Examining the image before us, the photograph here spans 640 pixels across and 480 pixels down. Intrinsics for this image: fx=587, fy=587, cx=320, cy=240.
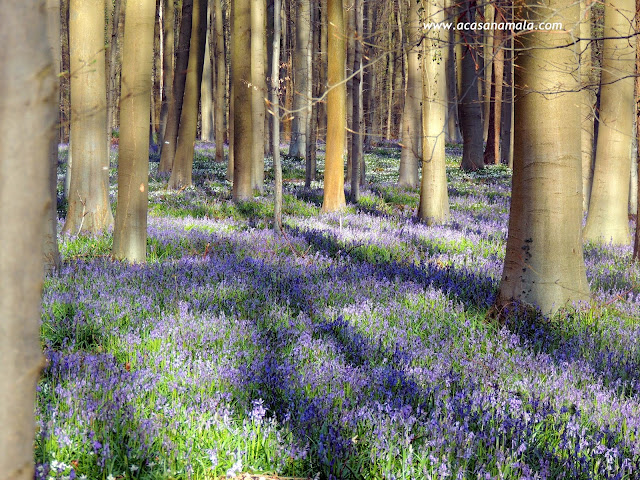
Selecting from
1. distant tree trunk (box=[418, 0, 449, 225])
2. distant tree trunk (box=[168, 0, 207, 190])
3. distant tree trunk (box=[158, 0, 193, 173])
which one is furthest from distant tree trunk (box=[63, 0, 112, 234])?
distant tree trunk (box=[158, 0, 193, 173])

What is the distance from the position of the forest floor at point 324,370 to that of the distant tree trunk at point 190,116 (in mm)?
7897

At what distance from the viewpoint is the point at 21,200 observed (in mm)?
1377

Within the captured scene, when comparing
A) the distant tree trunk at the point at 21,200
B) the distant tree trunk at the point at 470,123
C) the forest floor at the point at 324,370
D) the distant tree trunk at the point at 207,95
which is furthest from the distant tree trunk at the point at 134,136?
the distant tree trunk at the point at 207,95

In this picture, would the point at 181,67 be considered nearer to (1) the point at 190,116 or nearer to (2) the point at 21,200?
(1) the point at 190,116

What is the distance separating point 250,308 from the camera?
5.67m

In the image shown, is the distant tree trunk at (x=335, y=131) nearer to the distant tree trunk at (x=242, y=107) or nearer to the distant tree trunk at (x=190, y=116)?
the distant tree trunk at (x=242, y=107)

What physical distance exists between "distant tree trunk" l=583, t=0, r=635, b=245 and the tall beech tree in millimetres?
4629

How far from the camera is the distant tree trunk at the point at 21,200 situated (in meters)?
1.36

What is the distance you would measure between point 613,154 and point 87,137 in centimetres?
868

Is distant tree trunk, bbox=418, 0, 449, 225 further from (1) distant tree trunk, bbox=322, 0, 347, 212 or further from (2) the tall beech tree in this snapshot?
(2) the tall beech tree

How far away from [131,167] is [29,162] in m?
6.36

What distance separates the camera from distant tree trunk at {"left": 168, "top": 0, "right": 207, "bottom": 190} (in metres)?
16.0

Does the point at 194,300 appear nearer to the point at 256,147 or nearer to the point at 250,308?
the point at 250,308

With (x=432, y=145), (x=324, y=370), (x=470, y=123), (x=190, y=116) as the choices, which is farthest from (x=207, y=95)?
(x=324, y=370)
